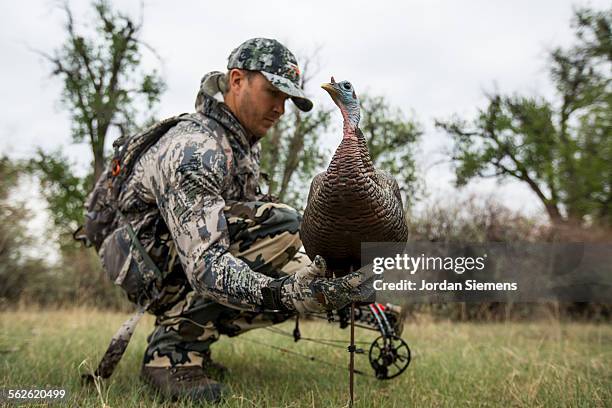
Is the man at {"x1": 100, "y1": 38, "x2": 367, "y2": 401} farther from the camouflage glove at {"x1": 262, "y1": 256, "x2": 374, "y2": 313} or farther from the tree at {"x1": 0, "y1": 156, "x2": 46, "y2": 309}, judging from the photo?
the tree at {"x1": 0, "y1": 156, "x2": 46, "y2": 309}

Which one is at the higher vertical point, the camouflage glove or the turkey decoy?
the turkey decoy

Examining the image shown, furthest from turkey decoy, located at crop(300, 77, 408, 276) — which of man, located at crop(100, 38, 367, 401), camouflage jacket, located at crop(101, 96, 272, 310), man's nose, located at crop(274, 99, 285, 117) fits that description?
man's nose, located at crop(274, 99, 285, 117)

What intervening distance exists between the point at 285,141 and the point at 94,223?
3985 mm

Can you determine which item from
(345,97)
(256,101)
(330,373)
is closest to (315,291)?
(345,97)

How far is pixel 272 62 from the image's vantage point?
9.48 feet

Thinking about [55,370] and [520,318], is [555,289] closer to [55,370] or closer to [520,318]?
[520,318]

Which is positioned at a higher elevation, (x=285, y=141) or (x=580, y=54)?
(x=580, y=54)

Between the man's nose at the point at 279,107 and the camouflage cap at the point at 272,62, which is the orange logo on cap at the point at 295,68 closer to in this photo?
the camouflage cap at the point at 272,62

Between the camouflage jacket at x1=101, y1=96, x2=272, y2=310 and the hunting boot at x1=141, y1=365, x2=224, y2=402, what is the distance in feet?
1.82

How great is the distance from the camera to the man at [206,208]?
264 centimetres

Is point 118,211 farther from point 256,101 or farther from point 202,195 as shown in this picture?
point 256,101

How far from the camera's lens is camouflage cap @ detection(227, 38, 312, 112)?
2.85 meters

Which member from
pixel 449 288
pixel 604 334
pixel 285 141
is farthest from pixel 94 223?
pixel 604 334

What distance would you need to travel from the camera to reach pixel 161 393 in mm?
2752
